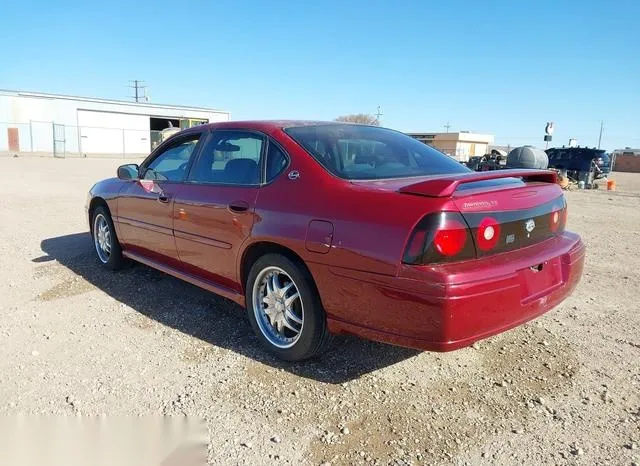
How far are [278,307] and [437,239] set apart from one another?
128 centimetres

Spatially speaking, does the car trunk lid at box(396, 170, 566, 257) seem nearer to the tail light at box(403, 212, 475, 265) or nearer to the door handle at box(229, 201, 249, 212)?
the tail light at box(403, 212, 475, 265)

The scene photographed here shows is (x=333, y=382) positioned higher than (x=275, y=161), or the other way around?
(x=275, y=161)

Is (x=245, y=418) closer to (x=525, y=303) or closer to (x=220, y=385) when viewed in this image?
(x=220, y=385)

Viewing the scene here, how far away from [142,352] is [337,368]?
1.37 m

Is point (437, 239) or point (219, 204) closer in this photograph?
point (437, 239)

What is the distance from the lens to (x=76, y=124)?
4009 cm

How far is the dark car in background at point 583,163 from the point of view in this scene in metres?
20.2

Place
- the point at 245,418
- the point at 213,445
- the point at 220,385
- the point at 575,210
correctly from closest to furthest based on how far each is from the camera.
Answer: the point at 213,445 < the point at 245,418 < the point at 220,385 < the point at 575,210

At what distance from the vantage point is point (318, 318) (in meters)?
3.04

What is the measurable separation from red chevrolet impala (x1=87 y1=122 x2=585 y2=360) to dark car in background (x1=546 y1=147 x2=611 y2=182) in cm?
1912

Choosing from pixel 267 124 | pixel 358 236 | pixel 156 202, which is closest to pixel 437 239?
pixel 358 236

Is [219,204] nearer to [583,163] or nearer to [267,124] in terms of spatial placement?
[267,124]

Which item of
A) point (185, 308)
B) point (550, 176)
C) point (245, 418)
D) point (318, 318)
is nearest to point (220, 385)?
point (245, 418)

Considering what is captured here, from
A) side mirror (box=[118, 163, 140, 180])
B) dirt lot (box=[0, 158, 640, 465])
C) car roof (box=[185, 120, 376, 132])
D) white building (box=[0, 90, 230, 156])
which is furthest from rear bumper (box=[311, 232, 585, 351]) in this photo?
white building (box=[0, 90, 230, 156])
